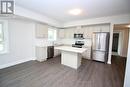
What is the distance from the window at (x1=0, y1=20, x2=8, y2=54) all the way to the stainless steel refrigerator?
4609 mm

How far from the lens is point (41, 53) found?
419 cm

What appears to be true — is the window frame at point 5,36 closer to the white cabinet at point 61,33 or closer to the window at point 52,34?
the window at point 52,34

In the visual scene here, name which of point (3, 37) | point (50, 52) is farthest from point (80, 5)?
point (3, 37)

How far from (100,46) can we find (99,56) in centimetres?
61

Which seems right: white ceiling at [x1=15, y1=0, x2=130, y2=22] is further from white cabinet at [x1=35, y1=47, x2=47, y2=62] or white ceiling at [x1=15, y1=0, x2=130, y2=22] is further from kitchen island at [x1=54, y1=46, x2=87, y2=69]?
white cabinet at [x1=35, y1=47, x2=47, y2=62]

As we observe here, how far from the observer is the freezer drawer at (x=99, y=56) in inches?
162

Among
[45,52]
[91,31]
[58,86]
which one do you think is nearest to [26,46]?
[45,52]

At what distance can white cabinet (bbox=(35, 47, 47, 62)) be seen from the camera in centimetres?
419

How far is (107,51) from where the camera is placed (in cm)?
403

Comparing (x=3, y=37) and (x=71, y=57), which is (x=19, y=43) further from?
(x=71, y=57)

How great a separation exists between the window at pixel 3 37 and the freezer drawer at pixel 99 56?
15.4 feet

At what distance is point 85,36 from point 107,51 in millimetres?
1696

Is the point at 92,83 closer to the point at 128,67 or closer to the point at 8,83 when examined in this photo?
the point at 128,67

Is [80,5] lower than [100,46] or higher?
higher
